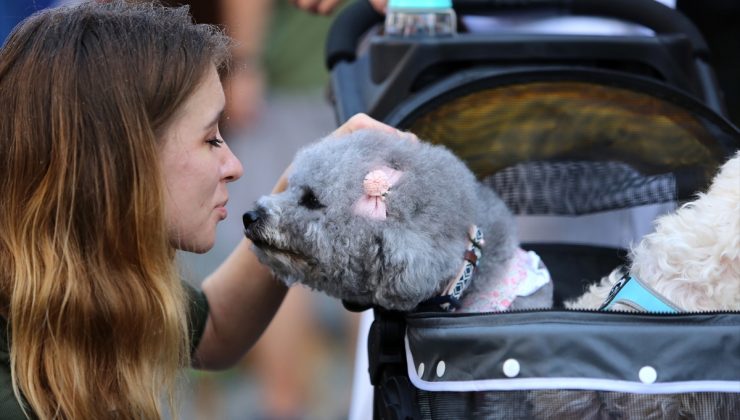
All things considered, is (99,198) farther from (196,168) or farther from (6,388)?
(6,388)

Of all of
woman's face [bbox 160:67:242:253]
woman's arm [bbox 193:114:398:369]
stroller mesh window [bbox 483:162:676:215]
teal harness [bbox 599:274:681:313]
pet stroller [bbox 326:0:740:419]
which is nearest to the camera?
teal harness [bbox 599:274:681:313]

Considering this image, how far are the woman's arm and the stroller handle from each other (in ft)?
1.64

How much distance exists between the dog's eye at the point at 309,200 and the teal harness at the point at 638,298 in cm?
46

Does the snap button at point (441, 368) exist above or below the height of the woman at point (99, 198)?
below

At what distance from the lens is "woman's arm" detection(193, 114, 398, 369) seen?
1803mm

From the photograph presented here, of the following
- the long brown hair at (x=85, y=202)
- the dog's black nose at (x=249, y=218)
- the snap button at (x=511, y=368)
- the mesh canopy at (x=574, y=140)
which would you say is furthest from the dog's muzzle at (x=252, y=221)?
the snap button at (x=511, y=368)

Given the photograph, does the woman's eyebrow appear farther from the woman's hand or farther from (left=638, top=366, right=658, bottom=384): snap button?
(left=638, top=366, right=658, bottom=384): snap button

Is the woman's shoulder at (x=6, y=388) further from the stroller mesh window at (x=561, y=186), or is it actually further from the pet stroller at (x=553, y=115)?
the stroller mesh window at (x=561, y=186)

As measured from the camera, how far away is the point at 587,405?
3.98 feet

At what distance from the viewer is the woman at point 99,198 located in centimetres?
136

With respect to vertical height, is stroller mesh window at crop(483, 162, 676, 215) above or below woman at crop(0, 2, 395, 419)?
below

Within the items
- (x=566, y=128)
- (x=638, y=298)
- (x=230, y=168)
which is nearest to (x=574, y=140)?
(x=566, y=128)

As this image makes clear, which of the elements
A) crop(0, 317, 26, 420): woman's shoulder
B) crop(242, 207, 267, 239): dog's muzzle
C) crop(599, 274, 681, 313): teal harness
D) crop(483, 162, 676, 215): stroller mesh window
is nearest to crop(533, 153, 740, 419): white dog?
crop(599, 274, 681, 313): teal harness

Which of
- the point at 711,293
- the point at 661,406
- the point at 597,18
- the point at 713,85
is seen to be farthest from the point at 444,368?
the point at 597,18
